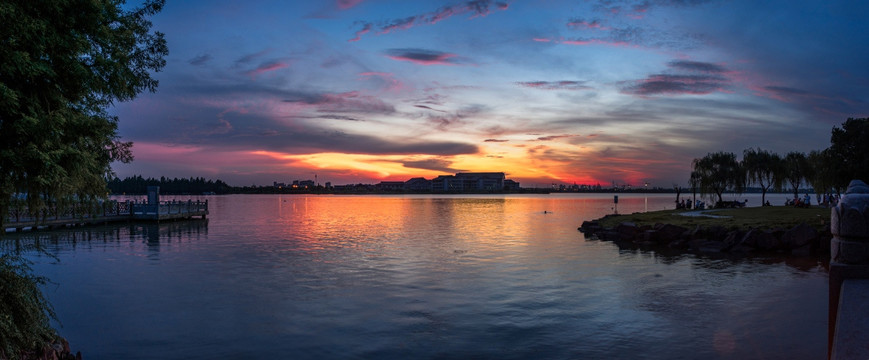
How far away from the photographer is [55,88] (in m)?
9.93

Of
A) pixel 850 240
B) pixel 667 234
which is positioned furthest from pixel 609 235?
pixel 850 240

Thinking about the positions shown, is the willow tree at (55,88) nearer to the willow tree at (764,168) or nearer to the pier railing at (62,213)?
the pier railing at (62,213)

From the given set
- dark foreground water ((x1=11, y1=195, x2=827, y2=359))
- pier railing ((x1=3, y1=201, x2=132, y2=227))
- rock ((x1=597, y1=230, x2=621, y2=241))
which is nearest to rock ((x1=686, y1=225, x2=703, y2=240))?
dark foreground water ((x1=11, y1=195, x2=827, y2=359))

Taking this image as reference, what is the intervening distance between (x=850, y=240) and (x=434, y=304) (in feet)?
43.5

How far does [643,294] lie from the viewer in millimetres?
20328

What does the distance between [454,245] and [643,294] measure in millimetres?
19181

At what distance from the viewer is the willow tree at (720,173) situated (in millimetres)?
70125

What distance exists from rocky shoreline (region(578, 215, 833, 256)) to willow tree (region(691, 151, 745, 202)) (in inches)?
1493

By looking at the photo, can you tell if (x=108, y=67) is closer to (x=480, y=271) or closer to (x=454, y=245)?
(x=480, y=271)

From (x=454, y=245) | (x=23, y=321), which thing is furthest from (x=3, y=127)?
(x=454, y=245)

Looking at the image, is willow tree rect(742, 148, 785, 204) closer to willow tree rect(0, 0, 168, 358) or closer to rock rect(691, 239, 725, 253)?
rock rect(691, 239, 725, 253)

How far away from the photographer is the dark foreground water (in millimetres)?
13930

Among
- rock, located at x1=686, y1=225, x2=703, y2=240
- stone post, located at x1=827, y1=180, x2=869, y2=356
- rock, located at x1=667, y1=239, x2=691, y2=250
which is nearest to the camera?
stone post, located at x1=827, y1=180, x2=869, y2=356

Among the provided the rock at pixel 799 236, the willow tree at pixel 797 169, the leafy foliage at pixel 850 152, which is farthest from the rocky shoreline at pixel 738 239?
the willow tree at pixel 797 169
